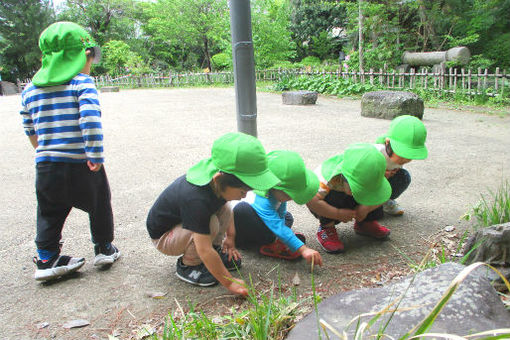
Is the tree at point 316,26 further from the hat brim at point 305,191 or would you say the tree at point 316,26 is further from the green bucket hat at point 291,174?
the green bucket hat at point 291,174

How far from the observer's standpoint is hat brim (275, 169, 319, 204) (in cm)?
228

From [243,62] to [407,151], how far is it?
1.25 m

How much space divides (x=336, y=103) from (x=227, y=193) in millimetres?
8797

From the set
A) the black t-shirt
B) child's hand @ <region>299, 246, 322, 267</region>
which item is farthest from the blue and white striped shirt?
child's hand @ <region>299, 246, 322, 267</region>

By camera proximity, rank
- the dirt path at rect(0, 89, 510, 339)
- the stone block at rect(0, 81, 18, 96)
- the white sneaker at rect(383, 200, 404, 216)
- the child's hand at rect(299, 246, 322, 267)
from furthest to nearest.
A: the stone block at rect(0, 81, 18, 96)
the white sneaker at rect(383, 200, 404, 216)
the child's hand at rect(299, 246, 322, 267)
the dirt path at rect(0, 89, 510, 339)

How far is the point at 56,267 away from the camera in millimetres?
2410

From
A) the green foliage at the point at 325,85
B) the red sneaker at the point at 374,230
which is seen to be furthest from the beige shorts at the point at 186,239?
the green foliage at the point at 325,85

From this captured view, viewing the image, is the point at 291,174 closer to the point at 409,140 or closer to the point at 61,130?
the point at 409,140

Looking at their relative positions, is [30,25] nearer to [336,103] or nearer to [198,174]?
[336,103]

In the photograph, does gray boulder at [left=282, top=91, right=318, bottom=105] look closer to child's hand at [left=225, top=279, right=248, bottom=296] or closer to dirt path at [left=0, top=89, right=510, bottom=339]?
dirt path at [left=0, top=89, right=510, bottom=339]

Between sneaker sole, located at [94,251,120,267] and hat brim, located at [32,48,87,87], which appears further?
sneaker sole, located at [94,251,120,267]

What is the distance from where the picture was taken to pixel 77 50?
2.35 metres

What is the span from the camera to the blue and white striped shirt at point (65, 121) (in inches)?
90.6

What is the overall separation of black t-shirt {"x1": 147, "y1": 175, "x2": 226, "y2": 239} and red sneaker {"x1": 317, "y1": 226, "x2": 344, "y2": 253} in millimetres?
920
